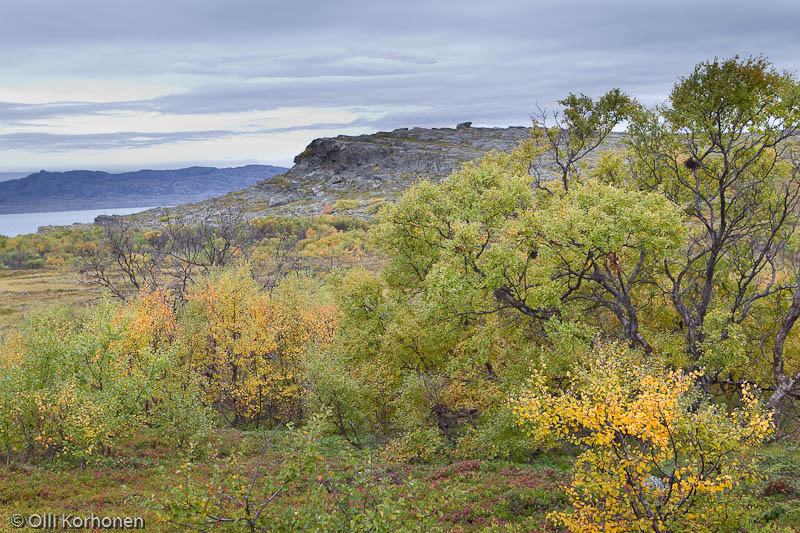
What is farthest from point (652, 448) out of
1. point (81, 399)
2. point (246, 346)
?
point (246, 346)

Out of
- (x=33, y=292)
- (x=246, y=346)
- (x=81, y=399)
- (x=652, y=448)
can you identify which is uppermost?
(x=652, y=448)

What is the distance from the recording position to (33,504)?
1631 centimetres

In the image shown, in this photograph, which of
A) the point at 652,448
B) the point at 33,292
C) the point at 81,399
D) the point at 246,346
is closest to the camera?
the point at 652,448

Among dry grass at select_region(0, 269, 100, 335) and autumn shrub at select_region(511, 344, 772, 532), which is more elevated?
autumn shrub at select_region(511, 344, 772, 532)

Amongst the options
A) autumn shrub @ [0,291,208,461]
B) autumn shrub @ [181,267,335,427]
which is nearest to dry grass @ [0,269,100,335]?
autumn shrub @ [181,267,335,427]

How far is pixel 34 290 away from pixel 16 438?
122979 millimetres

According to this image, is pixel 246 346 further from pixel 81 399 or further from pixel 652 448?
pixel 652 448

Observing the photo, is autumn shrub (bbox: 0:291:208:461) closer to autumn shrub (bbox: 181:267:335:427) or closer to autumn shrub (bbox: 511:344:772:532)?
autumn shrub (bbox: 181:267:335:427)

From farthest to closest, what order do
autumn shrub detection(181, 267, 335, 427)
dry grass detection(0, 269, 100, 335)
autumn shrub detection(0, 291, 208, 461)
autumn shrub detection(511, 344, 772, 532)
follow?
dry grass detection(0, 269, 100, 335), autumn shrub detection(181, 267, 335, 427), autumn shrub detection(0, 291, 208, 461), autumn shrub detection(511, 344, 772, 532)

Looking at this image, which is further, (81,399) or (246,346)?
(246,346)

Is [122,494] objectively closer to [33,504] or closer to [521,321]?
[33,504]

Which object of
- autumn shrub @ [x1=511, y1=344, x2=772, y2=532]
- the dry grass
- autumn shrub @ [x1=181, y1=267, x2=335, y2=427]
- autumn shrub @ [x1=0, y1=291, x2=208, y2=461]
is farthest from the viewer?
the dry grass

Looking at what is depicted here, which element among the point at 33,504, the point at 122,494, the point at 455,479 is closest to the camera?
the point at 33,504

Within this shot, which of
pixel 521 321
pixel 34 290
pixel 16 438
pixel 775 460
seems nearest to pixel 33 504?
pixel 16 438
